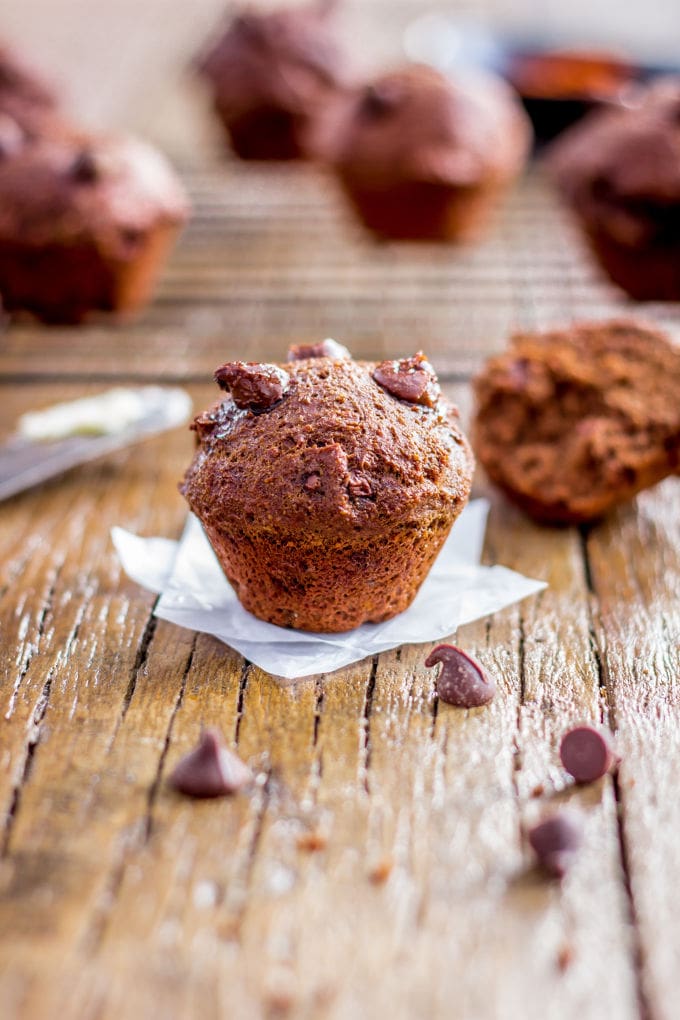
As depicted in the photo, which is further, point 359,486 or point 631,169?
point 631,169

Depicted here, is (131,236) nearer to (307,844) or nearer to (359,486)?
(359,486)

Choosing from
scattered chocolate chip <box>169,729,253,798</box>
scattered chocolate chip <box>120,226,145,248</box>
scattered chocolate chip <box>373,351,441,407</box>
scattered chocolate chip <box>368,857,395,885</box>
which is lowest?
scattered chocolate chip <box>120,226,145,248</box>

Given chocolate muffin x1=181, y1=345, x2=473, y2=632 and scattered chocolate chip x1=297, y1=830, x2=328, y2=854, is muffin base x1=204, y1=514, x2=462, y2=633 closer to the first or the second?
chocolate muffin x1=181, y1=345, x2=473, y2=632

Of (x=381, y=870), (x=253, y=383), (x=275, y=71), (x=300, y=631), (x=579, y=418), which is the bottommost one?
(x=275, y=71)

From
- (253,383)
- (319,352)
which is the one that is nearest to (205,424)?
(253,383)

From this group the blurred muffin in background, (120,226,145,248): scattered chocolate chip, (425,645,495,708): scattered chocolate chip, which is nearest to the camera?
(425,645,495,708): scattered chocolate chip

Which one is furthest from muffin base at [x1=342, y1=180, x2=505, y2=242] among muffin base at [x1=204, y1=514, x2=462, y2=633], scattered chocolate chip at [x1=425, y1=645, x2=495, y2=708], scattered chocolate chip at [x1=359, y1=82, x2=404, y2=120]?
scattered chocolate chip at [x1=425, y1=645, x2=495, y2=708]
